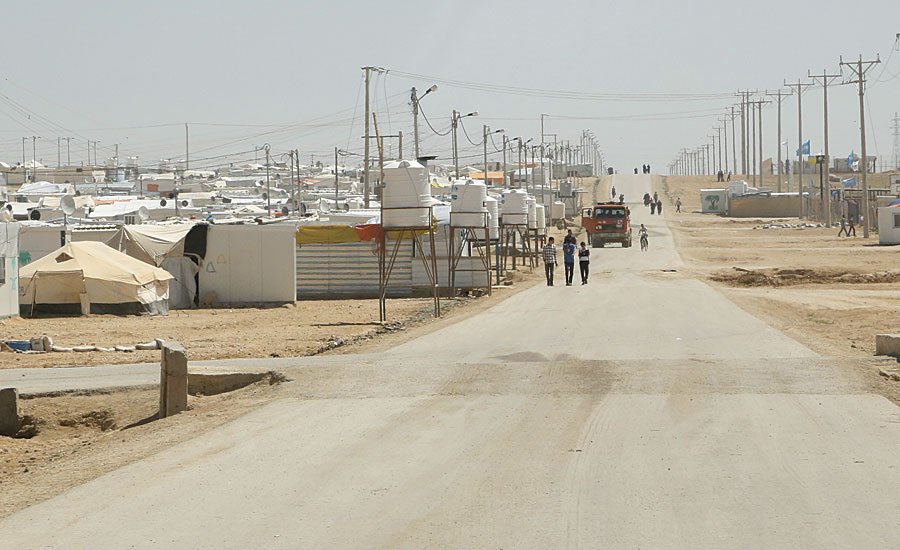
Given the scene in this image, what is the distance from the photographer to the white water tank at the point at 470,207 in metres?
35.1

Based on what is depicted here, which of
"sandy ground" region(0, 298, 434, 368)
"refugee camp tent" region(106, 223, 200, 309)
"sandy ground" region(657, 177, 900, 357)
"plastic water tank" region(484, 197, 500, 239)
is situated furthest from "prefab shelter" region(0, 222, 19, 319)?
"sandy ground" region(657, 177, 900, 357)

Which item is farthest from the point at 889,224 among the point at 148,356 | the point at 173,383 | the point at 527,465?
the point at 527,465

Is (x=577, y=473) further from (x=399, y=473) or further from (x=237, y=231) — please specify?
(x=237, y=231)

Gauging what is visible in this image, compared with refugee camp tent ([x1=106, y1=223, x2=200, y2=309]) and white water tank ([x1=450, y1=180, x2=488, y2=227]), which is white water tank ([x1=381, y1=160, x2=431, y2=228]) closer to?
refugee camp tent ([x1=106, y1=223, x2=200, y2=309])

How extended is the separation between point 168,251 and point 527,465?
2461 cm

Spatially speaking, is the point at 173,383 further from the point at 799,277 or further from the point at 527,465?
the point at 799,277

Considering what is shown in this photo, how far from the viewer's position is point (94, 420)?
44.4 feet

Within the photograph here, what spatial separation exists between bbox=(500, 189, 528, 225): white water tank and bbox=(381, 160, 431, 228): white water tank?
66.2ft

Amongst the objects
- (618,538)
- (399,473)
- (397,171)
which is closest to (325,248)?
(397,171)

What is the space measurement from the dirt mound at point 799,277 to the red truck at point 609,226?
75.4 feet

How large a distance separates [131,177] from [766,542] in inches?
6116

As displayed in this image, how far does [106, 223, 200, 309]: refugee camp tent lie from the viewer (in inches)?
1214

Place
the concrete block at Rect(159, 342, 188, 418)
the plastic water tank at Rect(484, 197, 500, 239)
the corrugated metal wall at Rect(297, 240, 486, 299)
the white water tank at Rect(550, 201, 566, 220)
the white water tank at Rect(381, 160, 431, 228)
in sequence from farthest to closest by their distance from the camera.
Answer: the white water tank at Rect(550, 201, 566, 220) < the plastic water tank at Rect(484, 197, 500, 239) < the corrugated metal wall at Rect(297, 240, 486, 299) < the white water tank at Rect(381, 160, 431, 228) < the concrete block at Rect(159, 342, 188, 418)

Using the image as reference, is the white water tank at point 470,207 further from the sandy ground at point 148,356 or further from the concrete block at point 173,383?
the concrete block at point 173,383
